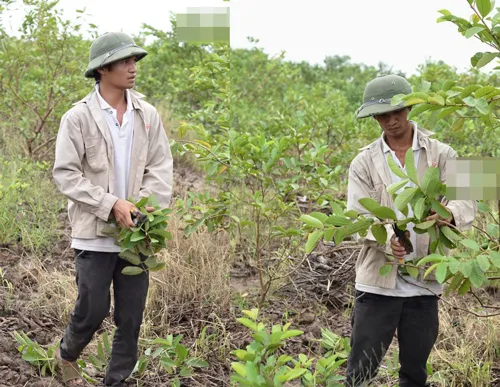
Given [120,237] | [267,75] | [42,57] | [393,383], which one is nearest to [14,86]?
[42,57]

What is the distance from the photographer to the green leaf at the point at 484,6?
A: 177 centimetres

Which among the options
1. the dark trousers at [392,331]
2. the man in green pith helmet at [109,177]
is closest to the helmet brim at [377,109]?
the dark trousers at [392,331]

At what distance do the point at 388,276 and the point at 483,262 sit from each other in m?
0.71

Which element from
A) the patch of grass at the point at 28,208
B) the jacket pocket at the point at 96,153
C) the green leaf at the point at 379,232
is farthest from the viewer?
the patch of grass at the point at 28,208

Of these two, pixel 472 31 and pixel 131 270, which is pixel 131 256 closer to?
pixel 131 270

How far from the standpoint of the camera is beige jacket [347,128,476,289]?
8.04 ft

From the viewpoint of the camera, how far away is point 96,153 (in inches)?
108

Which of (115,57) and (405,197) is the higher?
(115,57)

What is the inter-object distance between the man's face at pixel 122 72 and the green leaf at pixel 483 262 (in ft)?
5.04

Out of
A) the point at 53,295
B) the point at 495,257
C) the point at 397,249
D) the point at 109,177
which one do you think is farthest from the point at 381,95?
the point at 53,295

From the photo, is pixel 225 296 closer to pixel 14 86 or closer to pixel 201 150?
pixel 201 150

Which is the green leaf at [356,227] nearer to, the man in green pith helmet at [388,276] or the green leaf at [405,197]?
the green leaf at [405,197]

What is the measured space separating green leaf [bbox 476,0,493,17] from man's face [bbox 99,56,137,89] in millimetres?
1404

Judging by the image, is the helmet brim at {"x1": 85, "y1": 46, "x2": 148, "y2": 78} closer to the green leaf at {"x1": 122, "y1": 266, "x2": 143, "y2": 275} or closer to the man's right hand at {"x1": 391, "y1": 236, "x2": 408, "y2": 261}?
the green leaf at {"x1": 122, "y1": 266, "x2": 143, "y2": 275}
